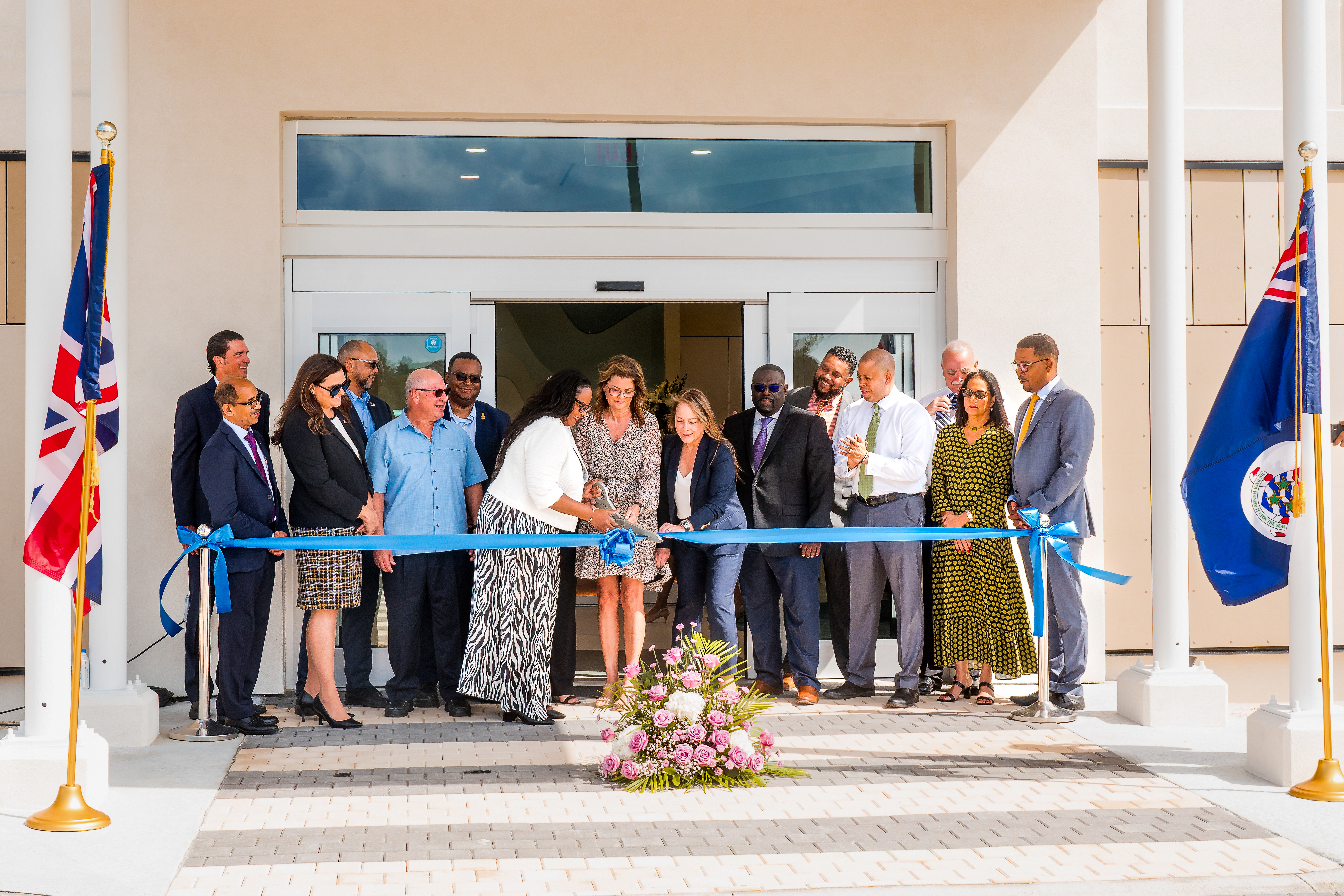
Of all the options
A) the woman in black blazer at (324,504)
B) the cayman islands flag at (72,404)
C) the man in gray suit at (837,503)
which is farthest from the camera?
the man in gray suit at (837,503)

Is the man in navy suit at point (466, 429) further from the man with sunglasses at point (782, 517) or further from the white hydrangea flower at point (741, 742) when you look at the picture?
the white hydrangea flower at point (741, 742)

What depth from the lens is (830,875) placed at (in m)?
3.90

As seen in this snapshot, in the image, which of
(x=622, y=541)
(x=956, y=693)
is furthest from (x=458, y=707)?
(x=956, y=693)

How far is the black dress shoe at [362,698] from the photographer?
22.0 ft

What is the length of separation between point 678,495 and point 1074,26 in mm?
3991

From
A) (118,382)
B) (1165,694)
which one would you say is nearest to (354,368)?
(118,382)

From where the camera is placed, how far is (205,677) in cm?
584

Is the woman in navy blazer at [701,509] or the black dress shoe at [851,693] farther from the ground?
the woman in navy blazer at [701,509]

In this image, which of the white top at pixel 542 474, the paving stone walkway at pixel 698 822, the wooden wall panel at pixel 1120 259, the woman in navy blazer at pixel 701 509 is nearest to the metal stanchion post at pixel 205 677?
the paving stone walkway at pixel 698 822

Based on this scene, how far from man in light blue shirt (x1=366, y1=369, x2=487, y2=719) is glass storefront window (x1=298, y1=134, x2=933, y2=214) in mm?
1496

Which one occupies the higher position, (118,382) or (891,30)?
(891,30)

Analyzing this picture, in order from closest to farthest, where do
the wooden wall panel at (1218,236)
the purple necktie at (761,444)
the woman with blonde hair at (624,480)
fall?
1. the woman with blonde hair at (624,480)
2. the purple necktie at (761,444)
3. the wooden wall panel at (1218,236)

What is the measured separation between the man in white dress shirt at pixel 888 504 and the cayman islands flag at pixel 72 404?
3.91 meters

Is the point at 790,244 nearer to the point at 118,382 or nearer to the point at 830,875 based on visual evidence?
the point at 118,382
